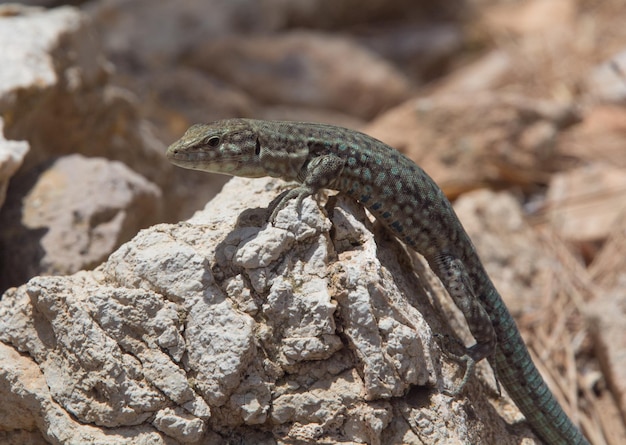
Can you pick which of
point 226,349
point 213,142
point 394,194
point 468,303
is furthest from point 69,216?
point 468,303

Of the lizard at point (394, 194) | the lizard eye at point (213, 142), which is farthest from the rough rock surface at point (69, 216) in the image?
the lizard eye at point (213, 142)

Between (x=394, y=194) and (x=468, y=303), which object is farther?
(x=468, y=303)

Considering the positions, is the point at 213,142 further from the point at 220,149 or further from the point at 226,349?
the point at 226,349

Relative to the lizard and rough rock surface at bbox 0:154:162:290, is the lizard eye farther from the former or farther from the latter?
rough rock surface at bbox 0:154:162:290

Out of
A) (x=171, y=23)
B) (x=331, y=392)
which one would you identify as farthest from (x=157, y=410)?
(x=171, y=23)

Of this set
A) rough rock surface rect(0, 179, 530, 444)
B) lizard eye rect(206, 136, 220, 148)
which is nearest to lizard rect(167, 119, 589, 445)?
lizard eye rect(206, 136, 220, 148)
